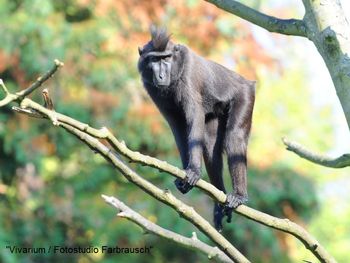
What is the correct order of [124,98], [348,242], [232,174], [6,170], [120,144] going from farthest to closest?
1. [348,242]
2. [6,170]
3. [124,98]
4. [232,174]
5. [120,144]

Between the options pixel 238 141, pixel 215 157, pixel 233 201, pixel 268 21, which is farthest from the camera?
pixel 215 157

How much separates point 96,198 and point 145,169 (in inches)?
39.1

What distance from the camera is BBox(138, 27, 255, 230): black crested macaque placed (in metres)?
Answer: 5.91

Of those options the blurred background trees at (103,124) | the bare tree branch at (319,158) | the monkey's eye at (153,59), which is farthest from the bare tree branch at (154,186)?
the blurred background trees at (103,124)

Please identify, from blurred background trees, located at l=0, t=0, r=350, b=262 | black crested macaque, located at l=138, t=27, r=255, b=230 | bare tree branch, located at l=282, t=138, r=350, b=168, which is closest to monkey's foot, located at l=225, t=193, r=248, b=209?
black crested macaque, located at l=138, t=27, r=255, b=230

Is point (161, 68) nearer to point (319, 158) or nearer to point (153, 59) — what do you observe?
point (153, 59)

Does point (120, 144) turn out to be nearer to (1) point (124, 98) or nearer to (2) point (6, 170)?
(1) point (124, 98)

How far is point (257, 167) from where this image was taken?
1242cm

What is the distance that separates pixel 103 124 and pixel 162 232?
7901 mm

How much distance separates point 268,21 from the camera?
170 inches

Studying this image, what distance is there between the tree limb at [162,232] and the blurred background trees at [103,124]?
23.7 ft

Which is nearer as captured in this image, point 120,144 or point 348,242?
point 120,144

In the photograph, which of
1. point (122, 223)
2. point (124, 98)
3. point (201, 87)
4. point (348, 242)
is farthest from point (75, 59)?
point (348, 242)

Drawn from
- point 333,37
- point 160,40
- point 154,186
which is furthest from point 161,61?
point 154,186
